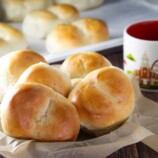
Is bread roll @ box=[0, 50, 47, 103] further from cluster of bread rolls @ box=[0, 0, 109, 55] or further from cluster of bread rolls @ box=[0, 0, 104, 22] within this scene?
cluster of bread rolls @ box=[0, 0, 104, 22]

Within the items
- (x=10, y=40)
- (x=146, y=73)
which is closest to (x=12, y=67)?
(x=146, y=73)

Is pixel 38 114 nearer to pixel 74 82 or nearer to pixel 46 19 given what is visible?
pixel 74 82

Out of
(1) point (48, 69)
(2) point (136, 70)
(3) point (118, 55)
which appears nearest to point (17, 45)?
(3) point (118, 55)

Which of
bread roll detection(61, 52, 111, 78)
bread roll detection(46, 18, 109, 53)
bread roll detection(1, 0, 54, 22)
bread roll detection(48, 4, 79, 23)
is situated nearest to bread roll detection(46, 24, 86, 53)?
bread roll detection(46, 18, 109, 53)

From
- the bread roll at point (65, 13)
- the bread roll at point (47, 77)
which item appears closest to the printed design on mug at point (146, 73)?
the bread roll at point (47, 77)

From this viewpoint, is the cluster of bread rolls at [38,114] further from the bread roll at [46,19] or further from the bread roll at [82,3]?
the bread roll at [82,3]

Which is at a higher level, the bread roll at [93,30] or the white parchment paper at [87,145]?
the white parchment paper at [87,145]
